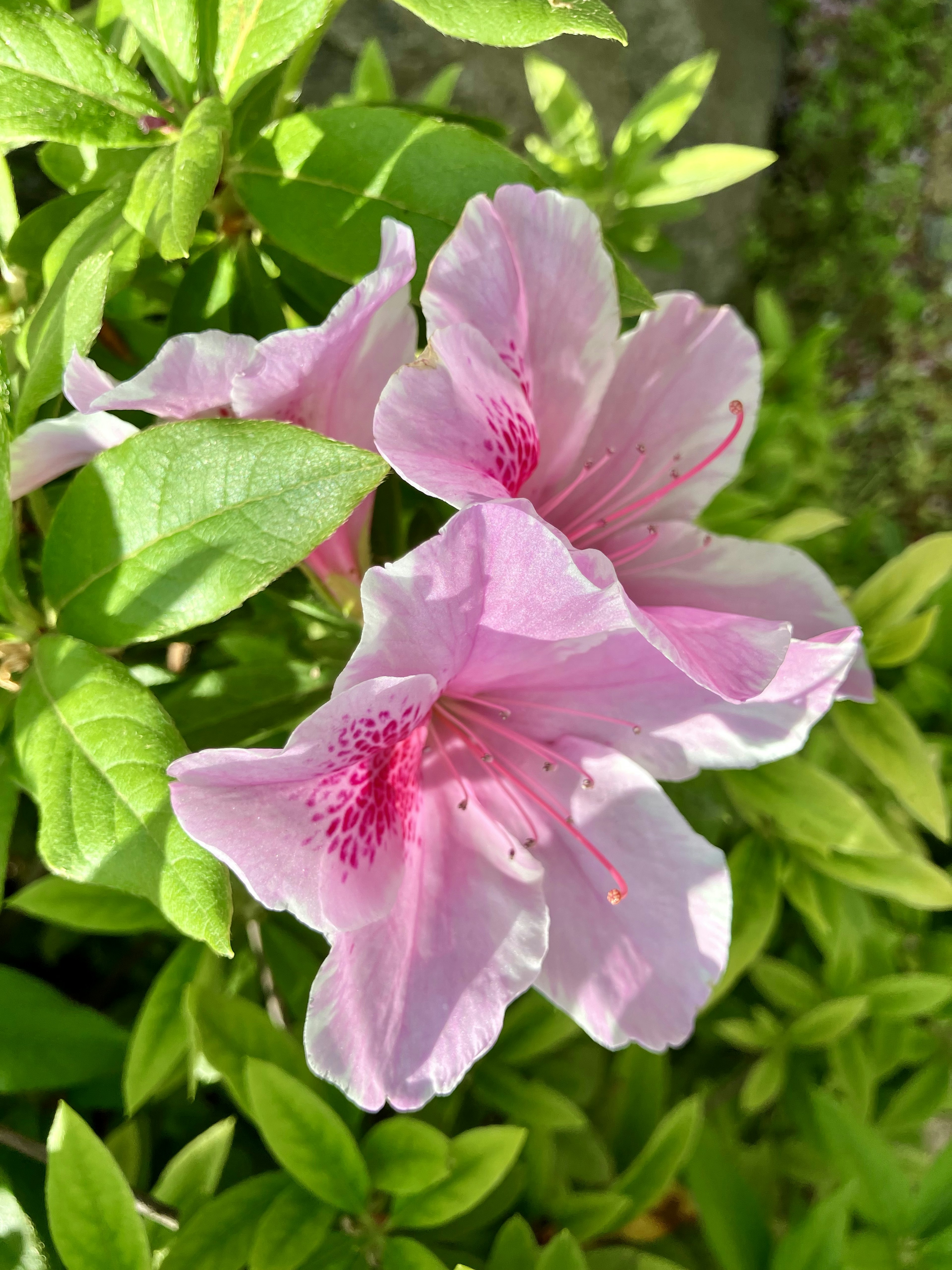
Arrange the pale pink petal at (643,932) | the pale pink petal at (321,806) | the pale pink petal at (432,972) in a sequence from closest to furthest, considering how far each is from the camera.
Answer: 1. the pale pink petal at (321,806)
2. the pale pink petal at (432,972)
3. the pale pink petal at (643,932)

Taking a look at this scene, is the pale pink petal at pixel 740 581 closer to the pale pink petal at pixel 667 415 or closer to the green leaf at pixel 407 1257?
the pale pink petal at pixel 667 415

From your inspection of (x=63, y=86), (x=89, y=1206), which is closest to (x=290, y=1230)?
(x=89, y=1206)

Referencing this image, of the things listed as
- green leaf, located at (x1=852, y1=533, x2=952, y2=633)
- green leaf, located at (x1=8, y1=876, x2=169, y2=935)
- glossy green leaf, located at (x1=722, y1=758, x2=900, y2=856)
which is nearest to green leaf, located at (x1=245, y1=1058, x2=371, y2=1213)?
green leaf, located at (x1=8, y1=876, x2=169, y2=935)

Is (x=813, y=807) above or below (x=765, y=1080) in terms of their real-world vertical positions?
above

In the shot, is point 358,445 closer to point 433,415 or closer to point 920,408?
point 433,415

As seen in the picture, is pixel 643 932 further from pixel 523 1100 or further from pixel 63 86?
pixel 63 86

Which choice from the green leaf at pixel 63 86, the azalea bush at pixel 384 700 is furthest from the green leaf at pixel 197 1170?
the green leaf at pixel 63 86

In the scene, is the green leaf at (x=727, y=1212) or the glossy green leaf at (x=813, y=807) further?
the glossy green leaf at (x=813, y=807)
